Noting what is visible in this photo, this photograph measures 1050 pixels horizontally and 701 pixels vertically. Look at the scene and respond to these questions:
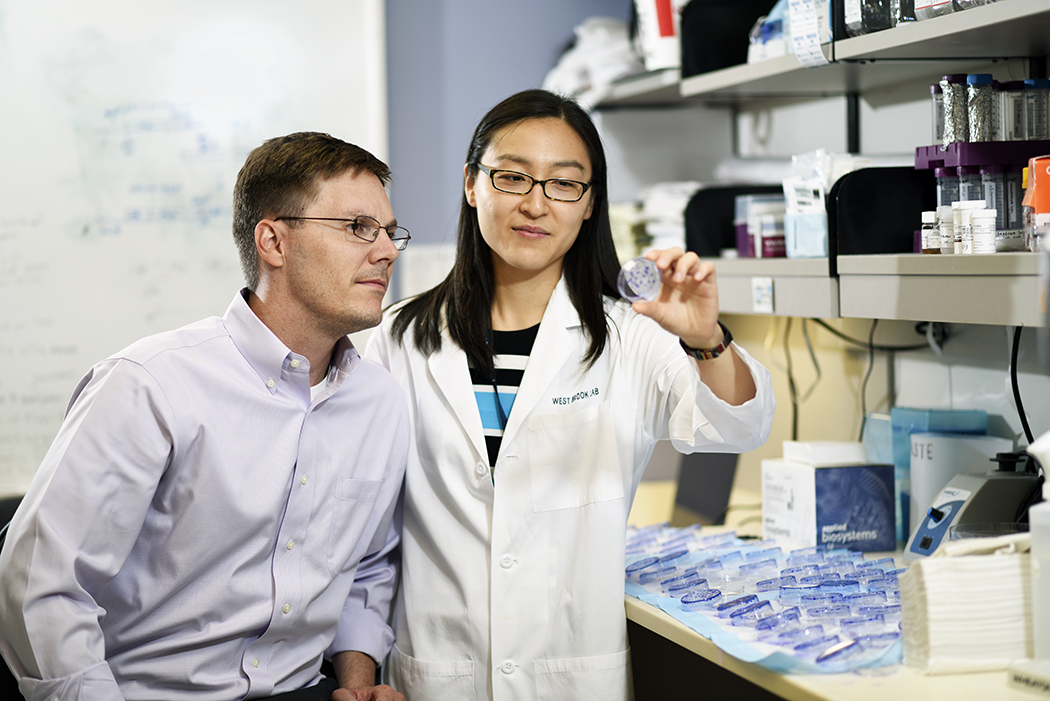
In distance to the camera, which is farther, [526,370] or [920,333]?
[920,333]

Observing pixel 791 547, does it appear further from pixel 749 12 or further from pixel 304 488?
pixel 749 12

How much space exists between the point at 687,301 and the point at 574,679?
2.16 ft

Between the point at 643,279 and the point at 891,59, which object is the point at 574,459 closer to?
the point at 643,279

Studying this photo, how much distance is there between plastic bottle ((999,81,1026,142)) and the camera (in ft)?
4.97

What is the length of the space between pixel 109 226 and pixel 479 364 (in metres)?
1.46

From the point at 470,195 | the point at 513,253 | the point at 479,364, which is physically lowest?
the point at 479,364

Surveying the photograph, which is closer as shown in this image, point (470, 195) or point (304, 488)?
point (304, 488)

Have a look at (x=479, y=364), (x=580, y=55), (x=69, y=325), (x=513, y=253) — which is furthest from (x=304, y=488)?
(x=580, y=55)

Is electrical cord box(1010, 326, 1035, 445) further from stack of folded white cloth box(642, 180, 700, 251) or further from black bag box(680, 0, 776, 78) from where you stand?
black bag box(680, 0, 776, 78)

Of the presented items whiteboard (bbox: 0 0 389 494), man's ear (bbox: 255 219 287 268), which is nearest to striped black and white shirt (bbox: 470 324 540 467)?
man's ear (bbox: 255 219 287 268)

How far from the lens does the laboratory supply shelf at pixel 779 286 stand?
1781mm

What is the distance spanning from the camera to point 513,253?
159 centimetres

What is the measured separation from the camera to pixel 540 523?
155 cm

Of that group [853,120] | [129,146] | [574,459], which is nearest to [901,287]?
[574,459]
